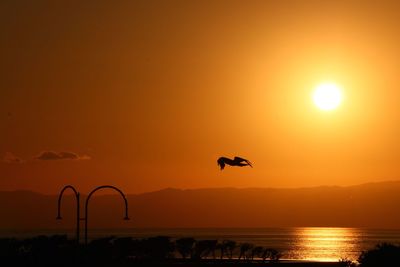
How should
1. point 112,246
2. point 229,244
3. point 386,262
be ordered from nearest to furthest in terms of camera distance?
point 386,262 < point 112,246 < point 229,244

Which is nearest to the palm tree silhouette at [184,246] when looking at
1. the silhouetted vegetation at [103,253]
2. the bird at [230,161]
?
the silhouetted vegetation at [103,253]

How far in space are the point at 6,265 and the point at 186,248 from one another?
35.0 m

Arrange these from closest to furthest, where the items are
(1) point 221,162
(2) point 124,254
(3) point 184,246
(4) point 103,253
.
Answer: (1) point 221,162 < (4) point 103,253 < (2) point 124,254 < (3) point 184,246

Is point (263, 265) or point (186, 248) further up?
point (186, 248)

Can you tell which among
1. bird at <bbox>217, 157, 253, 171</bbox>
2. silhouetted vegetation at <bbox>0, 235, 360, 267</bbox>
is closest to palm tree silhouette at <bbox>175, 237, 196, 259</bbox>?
silhouetted vegetation at <bbox>0, 235, 360, 267</bbox>

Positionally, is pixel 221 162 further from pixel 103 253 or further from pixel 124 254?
pixel 124 254

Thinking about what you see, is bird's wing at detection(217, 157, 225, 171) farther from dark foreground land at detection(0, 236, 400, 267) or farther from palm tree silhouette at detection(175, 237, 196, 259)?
palm tree silhouette at detection(175, 237, 196, 259)

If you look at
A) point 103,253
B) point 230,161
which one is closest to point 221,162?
point 230,161

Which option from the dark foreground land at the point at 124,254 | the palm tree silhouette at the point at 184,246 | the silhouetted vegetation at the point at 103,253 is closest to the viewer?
the dark foreground land at the point at 124,254

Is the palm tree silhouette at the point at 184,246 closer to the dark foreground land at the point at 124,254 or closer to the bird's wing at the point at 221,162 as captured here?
the dark foreground land at the point at 124,254

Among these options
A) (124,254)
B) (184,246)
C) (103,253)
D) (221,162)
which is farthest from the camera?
(184,246)

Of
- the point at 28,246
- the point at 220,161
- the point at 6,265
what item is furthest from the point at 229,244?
the point at 220,161

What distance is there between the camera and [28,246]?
71.4 metres

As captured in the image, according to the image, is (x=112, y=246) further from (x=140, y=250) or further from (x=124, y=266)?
(x=124, y=266)
